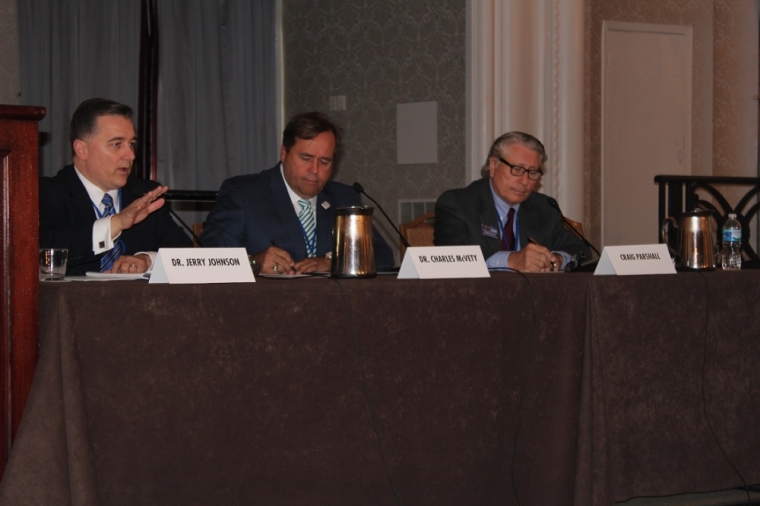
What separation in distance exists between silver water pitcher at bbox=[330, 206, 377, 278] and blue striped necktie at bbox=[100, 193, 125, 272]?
0.82 meters

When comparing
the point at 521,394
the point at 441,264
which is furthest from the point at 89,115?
the point at 521,394

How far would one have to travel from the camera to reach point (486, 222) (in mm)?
3299

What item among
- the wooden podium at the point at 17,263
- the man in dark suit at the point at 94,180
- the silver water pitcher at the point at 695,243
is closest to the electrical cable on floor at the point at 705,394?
the silver water pitcher at the point at 695,243

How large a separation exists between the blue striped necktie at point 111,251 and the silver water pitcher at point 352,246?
0.82 meters

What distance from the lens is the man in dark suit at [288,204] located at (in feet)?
10.1

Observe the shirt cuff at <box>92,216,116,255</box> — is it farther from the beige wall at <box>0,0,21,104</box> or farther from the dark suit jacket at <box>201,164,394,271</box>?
the beige wall at <box>0,0,21,104</box>

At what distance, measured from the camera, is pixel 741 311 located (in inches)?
102

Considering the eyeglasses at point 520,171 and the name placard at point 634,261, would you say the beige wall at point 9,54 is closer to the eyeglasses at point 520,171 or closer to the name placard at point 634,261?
the eyeglasses at point 520,171

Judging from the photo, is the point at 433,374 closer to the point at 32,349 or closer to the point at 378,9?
the point at 32,349

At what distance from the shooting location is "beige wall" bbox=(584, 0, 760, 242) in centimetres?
623

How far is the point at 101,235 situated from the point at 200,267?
79 cm

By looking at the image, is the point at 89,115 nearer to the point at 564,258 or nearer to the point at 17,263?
the point at 17,263

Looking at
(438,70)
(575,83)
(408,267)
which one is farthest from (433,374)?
(438,70)

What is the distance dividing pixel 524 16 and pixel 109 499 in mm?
3883
